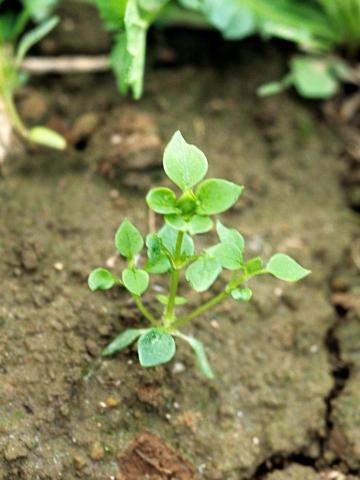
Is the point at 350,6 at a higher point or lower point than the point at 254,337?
higher

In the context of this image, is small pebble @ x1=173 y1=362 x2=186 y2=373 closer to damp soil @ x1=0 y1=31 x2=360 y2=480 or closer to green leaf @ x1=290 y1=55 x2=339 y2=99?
damp soil @ x1=0 y1=31 x2=360 y2=480

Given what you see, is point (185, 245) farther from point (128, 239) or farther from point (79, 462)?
point (79, 462)

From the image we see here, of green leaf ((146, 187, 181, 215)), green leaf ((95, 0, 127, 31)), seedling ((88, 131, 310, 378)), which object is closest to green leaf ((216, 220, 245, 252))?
seedling ((88, 131, 310, 378))

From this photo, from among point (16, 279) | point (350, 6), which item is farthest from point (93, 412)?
point (350, 6)

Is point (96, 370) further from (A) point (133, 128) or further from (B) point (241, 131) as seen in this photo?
(B) point (241, 131)

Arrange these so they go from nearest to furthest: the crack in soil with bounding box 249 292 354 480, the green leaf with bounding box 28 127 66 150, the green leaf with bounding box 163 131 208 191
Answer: the green leaf with bounding box 163 131 208 191 → the crack in soil with bounding box 249 292 354 480 → the green leaf with bounding box 28 127 66 150

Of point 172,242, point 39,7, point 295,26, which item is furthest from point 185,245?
point 295,26
